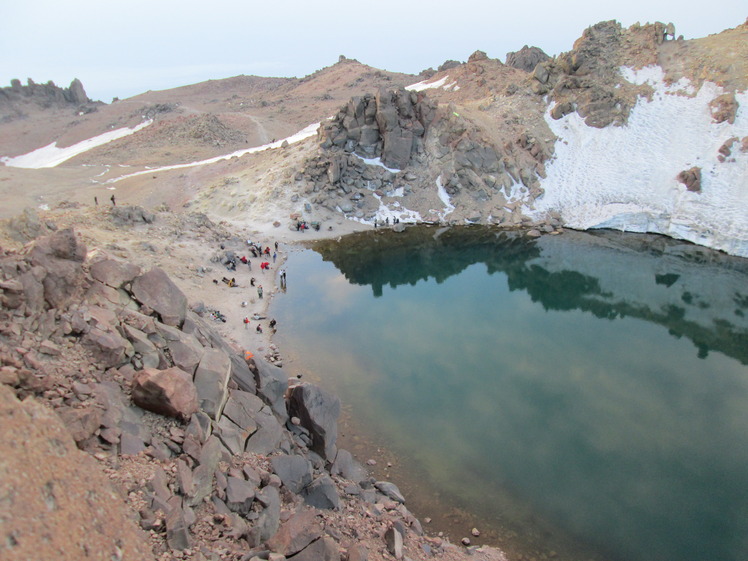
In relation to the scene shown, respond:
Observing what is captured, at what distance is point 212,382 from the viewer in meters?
14.9

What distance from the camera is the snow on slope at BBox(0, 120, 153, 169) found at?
257ft

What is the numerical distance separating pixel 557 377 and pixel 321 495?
1624cm

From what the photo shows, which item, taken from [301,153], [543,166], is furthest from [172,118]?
[543,166]

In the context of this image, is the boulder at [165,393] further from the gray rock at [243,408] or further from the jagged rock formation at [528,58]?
the jagged rock formation at [528,58]

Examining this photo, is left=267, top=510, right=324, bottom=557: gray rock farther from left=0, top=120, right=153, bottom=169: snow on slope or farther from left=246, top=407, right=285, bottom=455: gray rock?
left=0, top=120, right=153, bottom=169: snow on slope

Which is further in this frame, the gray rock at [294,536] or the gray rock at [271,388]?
the gray rock at [271,388]

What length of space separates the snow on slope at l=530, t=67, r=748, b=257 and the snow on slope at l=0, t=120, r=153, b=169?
74.6 m

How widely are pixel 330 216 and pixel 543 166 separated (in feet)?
92.0

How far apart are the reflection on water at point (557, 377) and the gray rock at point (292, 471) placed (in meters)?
6.45

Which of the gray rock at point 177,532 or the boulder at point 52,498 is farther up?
the boulder at point 52,498

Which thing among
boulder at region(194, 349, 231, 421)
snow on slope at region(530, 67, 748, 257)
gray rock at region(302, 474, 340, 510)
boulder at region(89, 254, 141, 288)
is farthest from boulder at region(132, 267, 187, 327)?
snow on slope at region(530, 67, 748, 257)

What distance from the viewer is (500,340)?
29656mm

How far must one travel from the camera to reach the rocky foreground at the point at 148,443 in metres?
8.89

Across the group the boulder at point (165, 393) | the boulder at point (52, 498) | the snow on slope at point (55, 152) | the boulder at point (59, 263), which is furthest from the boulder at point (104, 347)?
the snow on slope at point (55, 152)
